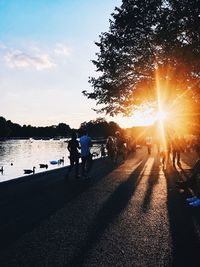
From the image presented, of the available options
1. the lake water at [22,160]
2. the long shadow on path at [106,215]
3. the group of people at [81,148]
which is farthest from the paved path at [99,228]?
the lake water at [22,160]

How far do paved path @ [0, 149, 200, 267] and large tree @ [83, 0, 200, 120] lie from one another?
14.5 metres

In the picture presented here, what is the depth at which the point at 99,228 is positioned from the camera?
7.68 meters

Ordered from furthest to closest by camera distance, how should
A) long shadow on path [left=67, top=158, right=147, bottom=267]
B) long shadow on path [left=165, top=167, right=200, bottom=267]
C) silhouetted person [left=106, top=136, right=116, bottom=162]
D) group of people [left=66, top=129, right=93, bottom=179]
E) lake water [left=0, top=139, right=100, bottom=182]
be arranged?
1. lake water [left=0, top=139, right=100, bottom=182]
2. silhouetted person [left=106, top=136, right=116, bottom=162]
3. group of people [left=66, top=129, right=93, bottom=179]
4. long shadow on path [left=67, top=158, right=147, bottom=267]
5. long shadow on path [left=165, top=167, right=200, bottom=267]

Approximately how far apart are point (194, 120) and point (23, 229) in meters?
27.9

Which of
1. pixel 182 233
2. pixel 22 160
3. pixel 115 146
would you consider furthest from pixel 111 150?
pixel 22 160

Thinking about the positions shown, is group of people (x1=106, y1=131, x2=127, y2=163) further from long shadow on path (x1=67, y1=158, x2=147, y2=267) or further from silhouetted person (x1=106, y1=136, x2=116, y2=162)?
long shadow on path (x1=67, y1=158, x2=147, y2=267)

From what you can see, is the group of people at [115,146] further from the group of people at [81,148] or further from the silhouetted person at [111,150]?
the group of people at [81,148]

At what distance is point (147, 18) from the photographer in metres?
29.1

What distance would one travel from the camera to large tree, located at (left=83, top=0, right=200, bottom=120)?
27.4m

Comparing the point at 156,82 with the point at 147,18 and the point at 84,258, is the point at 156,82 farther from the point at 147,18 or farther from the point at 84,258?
the point at 84,258

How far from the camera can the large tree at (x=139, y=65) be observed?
27406 mm

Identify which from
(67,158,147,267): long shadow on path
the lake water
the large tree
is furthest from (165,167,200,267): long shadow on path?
the lake water

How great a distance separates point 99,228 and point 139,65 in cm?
2493

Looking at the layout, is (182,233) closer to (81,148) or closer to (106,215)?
(106,215)
